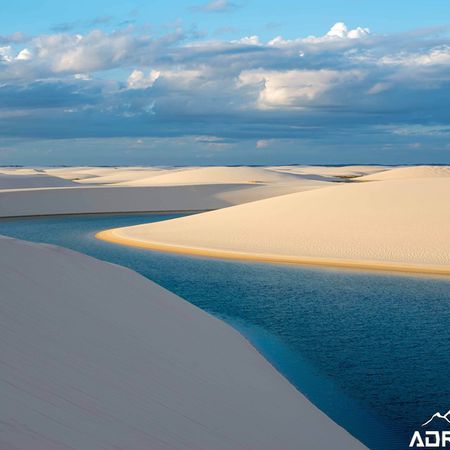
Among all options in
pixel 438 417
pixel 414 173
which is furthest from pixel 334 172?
pixel 438 417

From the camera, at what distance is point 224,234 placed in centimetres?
2373

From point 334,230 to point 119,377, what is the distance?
17.9 meters

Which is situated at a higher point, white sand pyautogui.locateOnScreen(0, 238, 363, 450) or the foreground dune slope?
the foreground dune slope

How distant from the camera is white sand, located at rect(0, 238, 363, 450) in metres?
4.40

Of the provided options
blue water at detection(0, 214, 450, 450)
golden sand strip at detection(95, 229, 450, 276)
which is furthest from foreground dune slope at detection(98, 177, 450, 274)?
blue water at detection(0, 214, 450, 450)

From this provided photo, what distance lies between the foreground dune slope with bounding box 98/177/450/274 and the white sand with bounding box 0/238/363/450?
10.6 metres

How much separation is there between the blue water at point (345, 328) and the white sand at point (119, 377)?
1.71 feet

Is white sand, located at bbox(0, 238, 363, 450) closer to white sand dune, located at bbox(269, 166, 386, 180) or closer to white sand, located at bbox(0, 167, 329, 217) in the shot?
Result: white sand, located at bbox(0, 167, 329, 217)

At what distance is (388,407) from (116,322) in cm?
321

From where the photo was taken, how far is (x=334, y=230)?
74.6 ft

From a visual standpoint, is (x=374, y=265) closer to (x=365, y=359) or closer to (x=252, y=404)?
(x=365, y=359)

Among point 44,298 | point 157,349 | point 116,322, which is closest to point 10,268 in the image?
point 44,298

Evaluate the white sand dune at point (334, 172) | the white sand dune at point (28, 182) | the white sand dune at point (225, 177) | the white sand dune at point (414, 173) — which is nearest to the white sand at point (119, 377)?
the white sand dune at point (28, 182)

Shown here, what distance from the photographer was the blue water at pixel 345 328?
691cm
